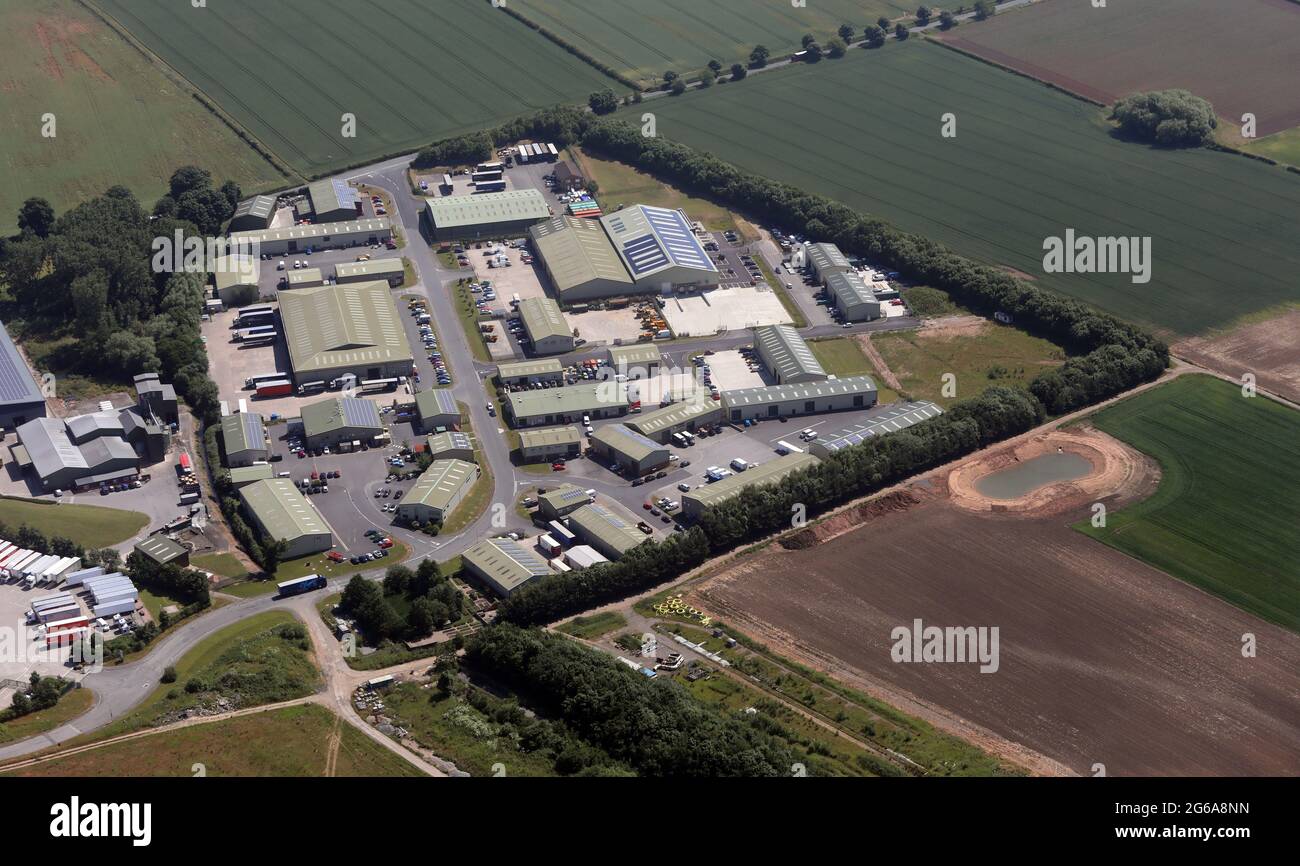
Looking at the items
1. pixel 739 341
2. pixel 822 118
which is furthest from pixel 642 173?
pixel 739 341

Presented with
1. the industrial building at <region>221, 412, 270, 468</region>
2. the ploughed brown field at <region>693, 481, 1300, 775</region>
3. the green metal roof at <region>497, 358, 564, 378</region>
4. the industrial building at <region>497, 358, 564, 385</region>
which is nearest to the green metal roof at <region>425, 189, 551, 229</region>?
the green metal roof at <region>497, 358, 564, 378</region>

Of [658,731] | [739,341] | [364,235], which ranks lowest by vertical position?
[658,731]

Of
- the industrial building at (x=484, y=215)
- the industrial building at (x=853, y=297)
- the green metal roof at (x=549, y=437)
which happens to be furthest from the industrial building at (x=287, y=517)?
the industrial building at (x=853, y=297)

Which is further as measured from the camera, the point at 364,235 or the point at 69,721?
the point at 364,235

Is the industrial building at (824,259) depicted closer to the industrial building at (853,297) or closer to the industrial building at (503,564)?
the industrial building at (853,297)

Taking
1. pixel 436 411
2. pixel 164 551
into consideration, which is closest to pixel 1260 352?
pixel 436 411

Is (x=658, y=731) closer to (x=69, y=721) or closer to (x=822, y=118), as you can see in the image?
(x=69, y=721)

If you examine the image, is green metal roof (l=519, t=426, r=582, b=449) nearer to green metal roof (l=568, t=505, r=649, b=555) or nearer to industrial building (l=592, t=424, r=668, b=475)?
industrial building (l=592, t=424, r=668, b=475)
